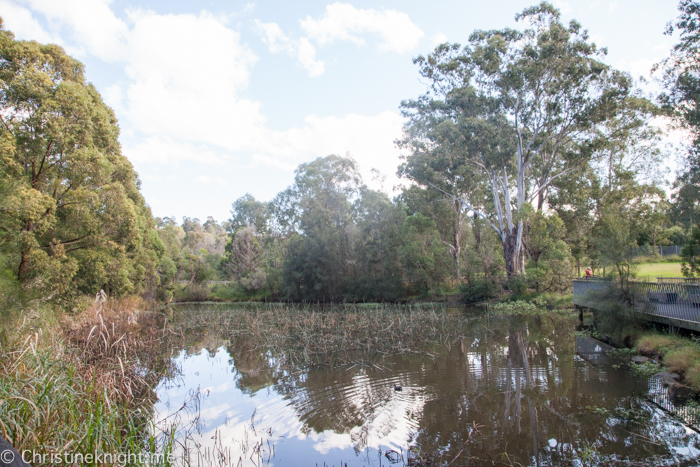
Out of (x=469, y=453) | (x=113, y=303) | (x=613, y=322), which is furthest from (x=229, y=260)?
(x=469, y=453)

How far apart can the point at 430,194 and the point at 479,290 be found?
28.9 ft

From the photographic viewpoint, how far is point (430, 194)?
112ft

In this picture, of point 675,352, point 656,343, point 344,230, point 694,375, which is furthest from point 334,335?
point 344,230

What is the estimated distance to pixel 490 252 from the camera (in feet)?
107

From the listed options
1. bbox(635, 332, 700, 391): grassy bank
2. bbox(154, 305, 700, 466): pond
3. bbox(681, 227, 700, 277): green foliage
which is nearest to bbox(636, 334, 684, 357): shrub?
bbox(635, 332, 700, 391): grassy bank

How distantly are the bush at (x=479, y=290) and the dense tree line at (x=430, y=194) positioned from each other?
11 centimetres

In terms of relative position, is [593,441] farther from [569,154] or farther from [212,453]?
[569,154]

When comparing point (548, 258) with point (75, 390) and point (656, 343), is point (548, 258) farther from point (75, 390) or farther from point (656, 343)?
point (75, 390)

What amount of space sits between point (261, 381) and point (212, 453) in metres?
4.60

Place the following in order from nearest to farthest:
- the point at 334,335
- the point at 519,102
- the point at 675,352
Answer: the point at 675,352
the point at 334,335
the point at 519,102

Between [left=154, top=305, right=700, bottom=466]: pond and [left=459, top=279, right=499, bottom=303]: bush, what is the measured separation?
635 inches

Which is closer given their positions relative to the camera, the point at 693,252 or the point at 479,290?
the point at 693,252

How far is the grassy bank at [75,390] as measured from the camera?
170 inches

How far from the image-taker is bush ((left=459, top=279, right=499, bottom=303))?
3044 cm
